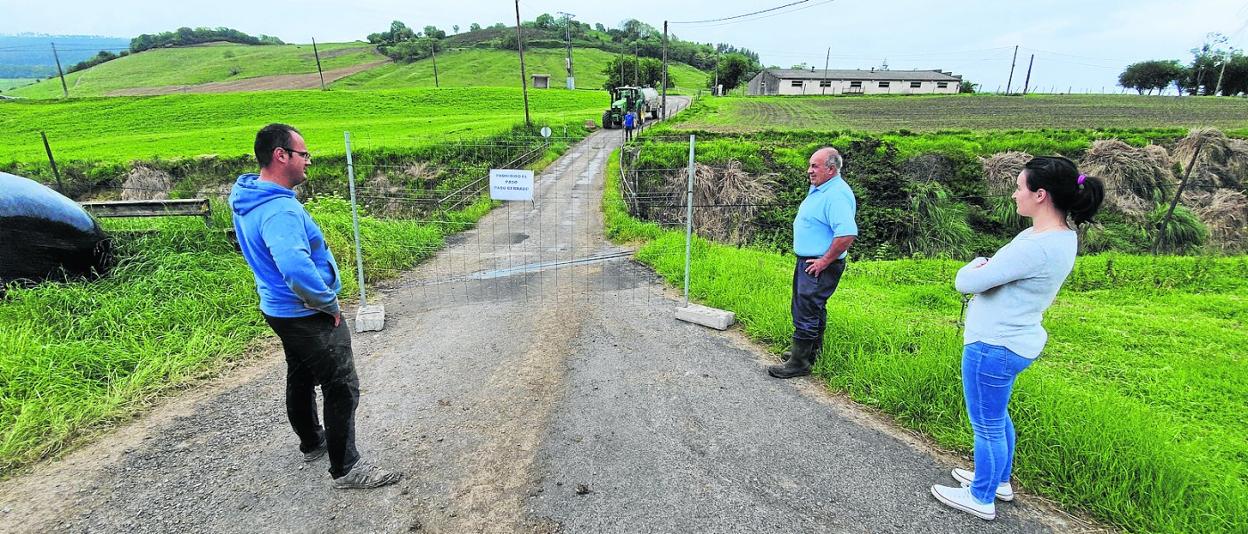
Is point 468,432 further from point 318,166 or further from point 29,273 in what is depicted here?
point 318,166

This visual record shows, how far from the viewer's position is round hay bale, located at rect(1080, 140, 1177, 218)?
48.6 feet

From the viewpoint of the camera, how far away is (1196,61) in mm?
58656

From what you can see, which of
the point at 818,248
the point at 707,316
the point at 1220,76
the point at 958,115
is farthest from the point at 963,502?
the point at 1220,76

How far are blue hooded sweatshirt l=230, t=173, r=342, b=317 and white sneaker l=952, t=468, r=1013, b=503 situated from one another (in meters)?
3.50

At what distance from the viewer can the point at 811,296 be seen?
408 cm

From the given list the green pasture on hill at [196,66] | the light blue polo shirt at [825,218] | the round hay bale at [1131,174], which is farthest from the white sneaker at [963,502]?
the green pasture on hill at [196,66]

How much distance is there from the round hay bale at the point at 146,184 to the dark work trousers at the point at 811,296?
22.7 metres

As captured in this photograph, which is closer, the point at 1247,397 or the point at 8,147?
the point at 1247,397

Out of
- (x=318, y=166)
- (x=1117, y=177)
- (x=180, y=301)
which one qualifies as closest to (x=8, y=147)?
(x=318, y=166)

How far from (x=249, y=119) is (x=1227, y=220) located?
4450 cm

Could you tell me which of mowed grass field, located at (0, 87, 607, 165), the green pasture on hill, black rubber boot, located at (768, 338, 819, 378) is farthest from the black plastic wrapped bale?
the green pasture on hill

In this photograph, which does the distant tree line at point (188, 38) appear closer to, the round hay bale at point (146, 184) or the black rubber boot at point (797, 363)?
the round hay bale at point (146, 184)

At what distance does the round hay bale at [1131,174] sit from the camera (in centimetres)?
1482

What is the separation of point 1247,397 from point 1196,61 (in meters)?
83.4
